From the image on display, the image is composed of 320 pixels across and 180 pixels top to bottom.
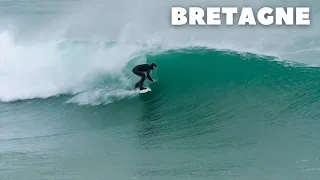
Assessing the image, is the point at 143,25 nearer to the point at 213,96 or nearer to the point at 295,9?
the point at 295,9

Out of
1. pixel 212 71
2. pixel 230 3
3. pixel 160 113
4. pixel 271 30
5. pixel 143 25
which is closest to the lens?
pixel 160 113

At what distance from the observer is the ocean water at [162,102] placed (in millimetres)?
9734

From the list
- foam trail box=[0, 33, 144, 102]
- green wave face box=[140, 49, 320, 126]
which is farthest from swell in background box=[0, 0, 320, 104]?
green wave face box=[140, 49, 320, 126]

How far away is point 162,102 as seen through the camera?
1291cm

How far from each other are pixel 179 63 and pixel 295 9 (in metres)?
5.79

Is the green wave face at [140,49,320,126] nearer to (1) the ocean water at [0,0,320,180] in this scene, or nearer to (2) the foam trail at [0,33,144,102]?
(1) the ocean water at [0,0,320,180]

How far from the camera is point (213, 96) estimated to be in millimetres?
13047

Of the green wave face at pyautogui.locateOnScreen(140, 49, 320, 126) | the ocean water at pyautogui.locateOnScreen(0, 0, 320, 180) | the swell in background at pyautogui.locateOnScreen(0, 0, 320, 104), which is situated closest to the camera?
the ocean water at pyautogui.locateOnScreen(0, 0, 320, 180)

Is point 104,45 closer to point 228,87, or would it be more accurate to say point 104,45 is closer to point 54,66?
point 54,66

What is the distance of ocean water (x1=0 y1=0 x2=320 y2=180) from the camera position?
31.9 feet

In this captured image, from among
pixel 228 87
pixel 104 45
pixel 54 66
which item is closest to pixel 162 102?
pixel 228 87

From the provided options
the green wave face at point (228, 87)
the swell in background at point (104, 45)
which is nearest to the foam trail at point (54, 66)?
the swell in background at point (104, 45)

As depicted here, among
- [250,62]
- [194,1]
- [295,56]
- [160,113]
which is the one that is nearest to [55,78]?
[160,113]

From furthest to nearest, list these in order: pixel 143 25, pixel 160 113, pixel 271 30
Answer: pixel 143 25 < pixel 271 30 < pixel 160 113
